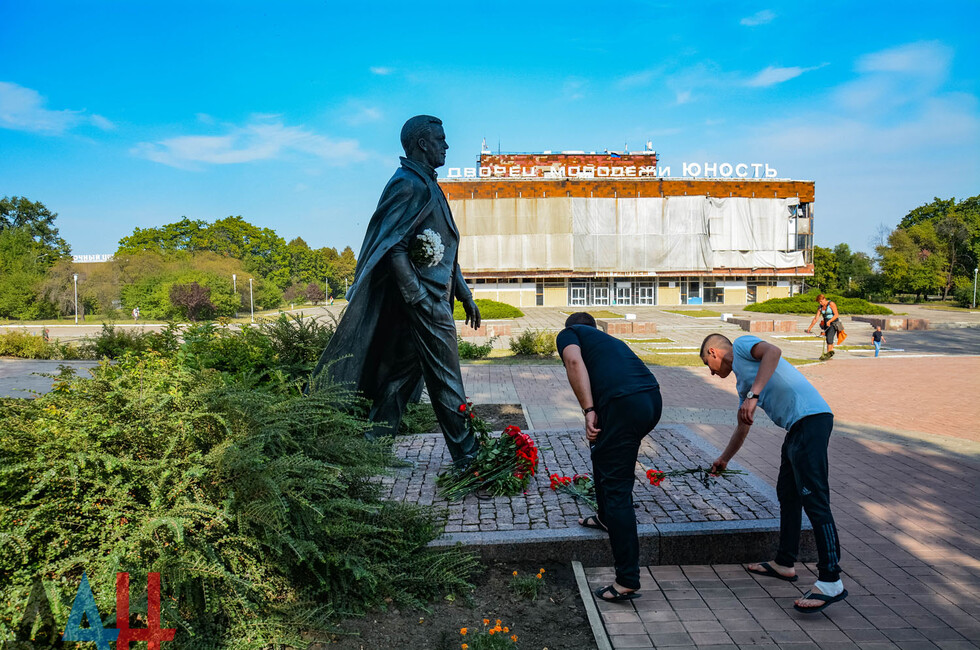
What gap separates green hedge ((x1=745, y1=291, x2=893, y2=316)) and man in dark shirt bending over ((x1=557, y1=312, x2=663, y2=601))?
115 feet

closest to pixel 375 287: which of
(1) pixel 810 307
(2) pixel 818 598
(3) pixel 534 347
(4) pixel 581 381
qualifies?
(4) pixel 581 381

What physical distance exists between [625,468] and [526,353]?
542 inches

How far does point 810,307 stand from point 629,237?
1874 cm

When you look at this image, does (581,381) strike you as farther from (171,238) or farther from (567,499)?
(171,238)

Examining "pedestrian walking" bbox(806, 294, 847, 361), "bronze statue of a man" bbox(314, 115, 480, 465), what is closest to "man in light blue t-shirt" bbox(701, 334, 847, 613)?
"bronze statue of a man" bbox(314, 115, 480, 465)

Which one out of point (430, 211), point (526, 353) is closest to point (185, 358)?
point (430, 211)

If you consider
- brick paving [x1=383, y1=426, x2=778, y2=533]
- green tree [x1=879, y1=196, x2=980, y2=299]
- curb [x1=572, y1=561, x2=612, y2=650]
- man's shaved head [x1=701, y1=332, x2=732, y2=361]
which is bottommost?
curb [x1=572, y1=561, x2=612, y2=650]

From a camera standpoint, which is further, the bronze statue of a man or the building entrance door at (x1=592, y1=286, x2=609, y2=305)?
the building entrance door at (x1=592, y1=286, x2=609, y2=305)

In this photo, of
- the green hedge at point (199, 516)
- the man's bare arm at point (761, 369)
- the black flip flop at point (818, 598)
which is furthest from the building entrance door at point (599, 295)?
the green hedge at point (199, 516)

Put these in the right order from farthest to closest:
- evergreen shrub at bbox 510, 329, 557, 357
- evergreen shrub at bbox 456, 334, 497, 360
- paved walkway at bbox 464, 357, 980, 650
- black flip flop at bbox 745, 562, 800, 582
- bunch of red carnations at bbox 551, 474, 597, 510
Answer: evergreen shrub at bbox 510, 329, 557, 357 < evergreen shrub at bbox 456, 334, 497, 360 < bunch of red carnations at bbox 551, 474, 597, 510 < black flip flop at bbox 745, 562, 800, 582 < paved walkway at bbox 464, 357, 980, 650

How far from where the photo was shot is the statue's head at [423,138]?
508cm

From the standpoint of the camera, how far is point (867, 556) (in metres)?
4.28

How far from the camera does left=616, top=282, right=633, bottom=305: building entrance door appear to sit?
175 feet

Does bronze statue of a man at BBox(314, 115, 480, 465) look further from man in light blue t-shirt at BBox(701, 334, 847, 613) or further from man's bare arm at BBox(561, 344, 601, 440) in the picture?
man in light blue t-shirt at BBox(701, 334, 847, 613)
